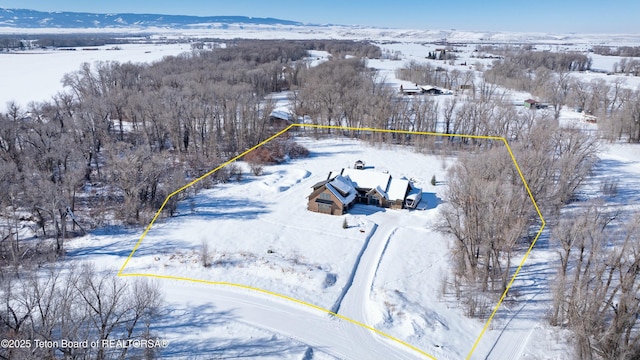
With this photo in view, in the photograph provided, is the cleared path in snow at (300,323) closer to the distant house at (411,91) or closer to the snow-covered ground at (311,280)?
the snow-covered ground at (311,280)

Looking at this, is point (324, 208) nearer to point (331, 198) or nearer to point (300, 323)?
point (331, 198)

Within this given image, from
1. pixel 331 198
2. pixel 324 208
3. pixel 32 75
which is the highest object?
pixel 32 75

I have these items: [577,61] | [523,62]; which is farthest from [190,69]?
[577,61]

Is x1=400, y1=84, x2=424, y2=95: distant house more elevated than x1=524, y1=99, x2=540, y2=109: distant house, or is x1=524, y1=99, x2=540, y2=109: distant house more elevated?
x1=400, y1=84, x2=424, y2=95: distant house

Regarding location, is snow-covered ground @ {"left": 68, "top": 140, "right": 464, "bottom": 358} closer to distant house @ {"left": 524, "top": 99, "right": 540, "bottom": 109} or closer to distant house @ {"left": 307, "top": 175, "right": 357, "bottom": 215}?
distant house @ {"left": 307, "top": 175, "right": 357, "bottom": 215}

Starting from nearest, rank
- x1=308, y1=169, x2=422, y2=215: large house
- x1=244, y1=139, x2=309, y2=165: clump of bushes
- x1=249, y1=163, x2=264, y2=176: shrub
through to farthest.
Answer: x1=308, y1=169, x2=422, y2=215: large house < x1=249, y1=163, x2=264, y2=176: shrub < x1=244, y1=139, x2=309, y2=165: clump of bushes

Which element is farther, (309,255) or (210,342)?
(309,255)

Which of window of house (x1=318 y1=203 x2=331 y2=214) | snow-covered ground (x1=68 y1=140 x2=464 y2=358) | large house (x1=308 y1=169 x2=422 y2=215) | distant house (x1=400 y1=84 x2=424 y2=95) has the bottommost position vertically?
snow-covered ground (x1=68 y1=140 x2=464 y2=358)

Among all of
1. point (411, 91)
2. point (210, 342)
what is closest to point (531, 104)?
point (411, 91)

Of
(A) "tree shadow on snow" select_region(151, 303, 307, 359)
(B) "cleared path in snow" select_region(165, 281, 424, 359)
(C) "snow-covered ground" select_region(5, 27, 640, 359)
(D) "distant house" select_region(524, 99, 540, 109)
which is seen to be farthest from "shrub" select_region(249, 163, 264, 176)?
(D) "distant house" select_region(524, 99, 540, 109)
